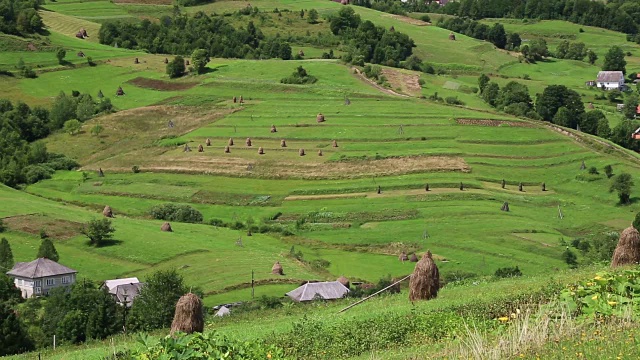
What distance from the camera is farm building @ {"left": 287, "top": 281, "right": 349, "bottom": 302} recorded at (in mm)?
58719

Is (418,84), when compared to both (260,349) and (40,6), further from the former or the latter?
(260,349)

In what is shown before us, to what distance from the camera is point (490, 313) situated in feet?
105

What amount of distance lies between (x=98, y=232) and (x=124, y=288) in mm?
12791

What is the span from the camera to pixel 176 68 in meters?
135

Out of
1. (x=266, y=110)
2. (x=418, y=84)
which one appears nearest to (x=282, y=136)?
(x=266, y=110)

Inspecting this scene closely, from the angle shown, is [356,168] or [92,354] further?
[356,168]

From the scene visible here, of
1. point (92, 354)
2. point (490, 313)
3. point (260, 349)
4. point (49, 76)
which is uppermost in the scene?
point (260, 349)

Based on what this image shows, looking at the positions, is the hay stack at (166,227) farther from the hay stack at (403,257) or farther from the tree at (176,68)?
the tree at (176,68)

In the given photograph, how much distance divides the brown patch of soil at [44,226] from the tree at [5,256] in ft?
18.6

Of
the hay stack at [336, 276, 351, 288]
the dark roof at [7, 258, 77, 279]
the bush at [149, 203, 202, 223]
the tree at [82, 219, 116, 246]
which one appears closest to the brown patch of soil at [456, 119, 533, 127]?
the bush at [149, 203, 202, 223]

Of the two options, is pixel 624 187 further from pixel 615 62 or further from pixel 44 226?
pixel 615 62

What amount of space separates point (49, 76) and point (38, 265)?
75.0 m

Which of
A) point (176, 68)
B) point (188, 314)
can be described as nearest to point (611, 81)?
point (176, 68)

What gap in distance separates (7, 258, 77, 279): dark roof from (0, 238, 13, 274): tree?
4.83 ft
